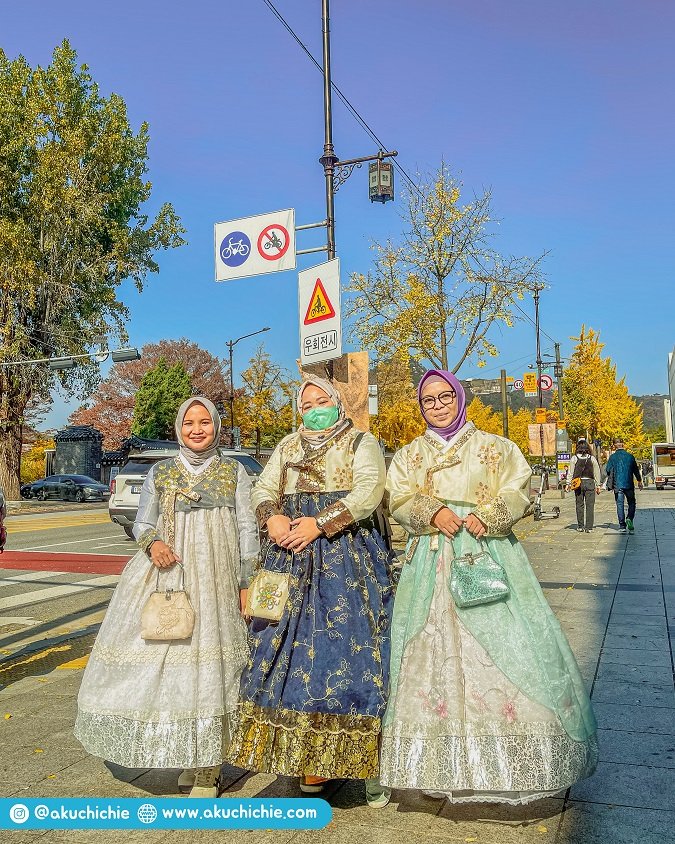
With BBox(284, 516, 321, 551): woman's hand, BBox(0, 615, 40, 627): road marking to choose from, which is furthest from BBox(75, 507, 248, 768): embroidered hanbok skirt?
BBox(0, 615, 40, 627): road marking

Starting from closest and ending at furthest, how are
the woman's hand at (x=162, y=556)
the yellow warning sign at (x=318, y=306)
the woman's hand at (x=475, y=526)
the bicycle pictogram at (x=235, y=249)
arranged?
the woman's hand at (x=475, y=526)
the woman's hand at (x=162, y=556)
the yellow warning sign at (x=318, y=306)
the bicycle pictogram at (x=235, y=249)

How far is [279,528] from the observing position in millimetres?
3525

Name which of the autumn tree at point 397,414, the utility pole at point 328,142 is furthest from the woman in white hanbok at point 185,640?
the autumn tree at point 397,414

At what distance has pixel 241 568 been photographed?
3.80 meters

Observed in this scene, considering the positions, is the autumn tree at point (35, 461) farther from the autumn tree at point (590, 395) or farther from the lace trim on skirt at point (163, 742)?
the lace trim on skirt at point (163, 742)

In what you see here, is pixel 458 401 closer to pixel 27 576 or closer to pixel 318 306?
pixel 318 306

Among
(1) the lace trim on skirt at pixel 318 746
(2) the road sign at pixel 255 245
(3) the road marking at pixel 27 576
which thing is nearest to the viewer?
(1) the lace trim on skirt at pixel 318 746

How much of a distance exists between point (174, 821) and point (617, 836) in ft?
5.83

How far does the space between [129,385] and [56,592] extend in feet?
197

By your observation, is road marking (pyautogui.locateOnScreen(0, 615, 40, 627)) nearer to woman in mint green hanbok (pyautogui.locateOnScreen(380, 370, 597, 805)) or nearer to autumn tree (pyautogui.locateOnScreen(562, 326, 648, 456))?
woman in mint green hanbok (pyautogui.locateOnScreen(380, 370, 597, 805))

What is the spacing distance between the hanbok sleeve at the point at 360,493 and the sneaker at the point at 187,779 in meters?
1.31

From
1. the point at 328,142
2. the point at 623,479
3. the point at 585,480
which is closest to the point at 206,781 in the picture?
the point at 328,142

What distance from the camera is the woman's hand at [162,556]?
11.8 ft

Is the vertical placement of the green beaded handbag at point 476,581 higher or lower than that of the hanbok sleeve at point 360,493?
lower
